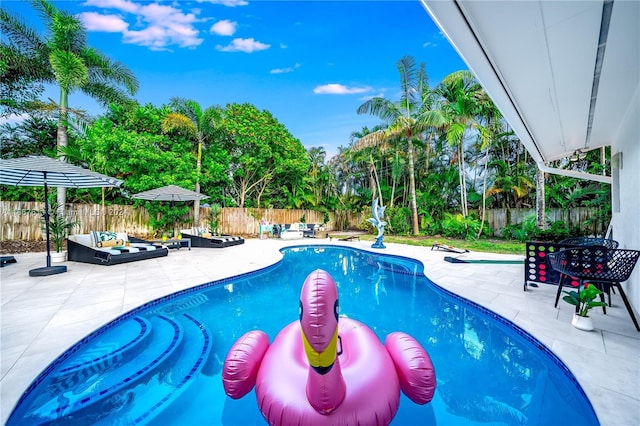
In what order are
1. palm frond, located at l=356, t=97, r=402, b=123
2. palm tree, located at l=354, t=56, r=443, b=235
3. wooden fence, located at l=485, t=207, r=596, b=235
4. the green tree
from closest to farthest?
wooden fence, located at l=485, t=207, r=596, b=235
palm tree, located at l=354, t=56, r=443, b=235
palm frond, located at l=356, t=97, r=402, b=123
the green tree

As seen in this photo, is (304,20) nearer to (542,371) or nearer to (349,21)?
(349,21)

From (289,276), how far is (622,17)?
6.51m

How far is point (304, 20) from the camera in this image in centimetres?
1062

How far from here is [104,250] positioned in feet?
22.0

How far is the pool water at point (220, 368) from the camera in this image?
207 cm

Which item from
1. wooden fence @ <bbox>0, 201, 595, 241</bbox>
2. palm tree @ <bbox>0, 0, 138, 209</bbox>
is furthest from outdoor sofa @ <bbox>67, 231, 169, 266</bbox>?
palm tree @ <bbox>0, 0, 138, 209</bbox>

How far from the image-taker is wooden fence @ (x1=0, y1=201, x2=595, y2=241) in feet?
31.2

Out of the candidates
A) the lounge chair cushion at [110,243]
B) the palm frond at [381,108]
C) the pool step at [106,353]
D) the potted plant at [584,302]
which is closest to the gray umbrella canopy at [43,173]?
the lounge chair cushion at [110,243]

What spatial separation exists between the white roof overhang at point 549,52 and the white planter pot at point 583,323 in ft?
8.49

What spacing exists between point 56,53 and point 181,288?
35.1ft

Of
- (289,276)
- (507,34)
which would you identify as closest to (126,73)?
(289,276)

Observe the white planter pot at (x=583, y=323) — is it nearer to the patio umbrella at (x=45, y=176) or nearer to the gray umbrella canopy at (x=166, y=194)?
the patio umbrella at (x=45, y=176)

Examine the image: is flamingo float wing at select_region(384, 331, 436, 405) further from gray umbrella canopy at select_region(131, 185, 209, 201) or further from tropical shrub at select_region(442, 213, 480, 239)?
tropical shrub at select_region(442, 213, 480, 239)

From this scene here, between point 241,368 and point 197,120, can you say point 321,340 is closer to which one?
point 241,368
